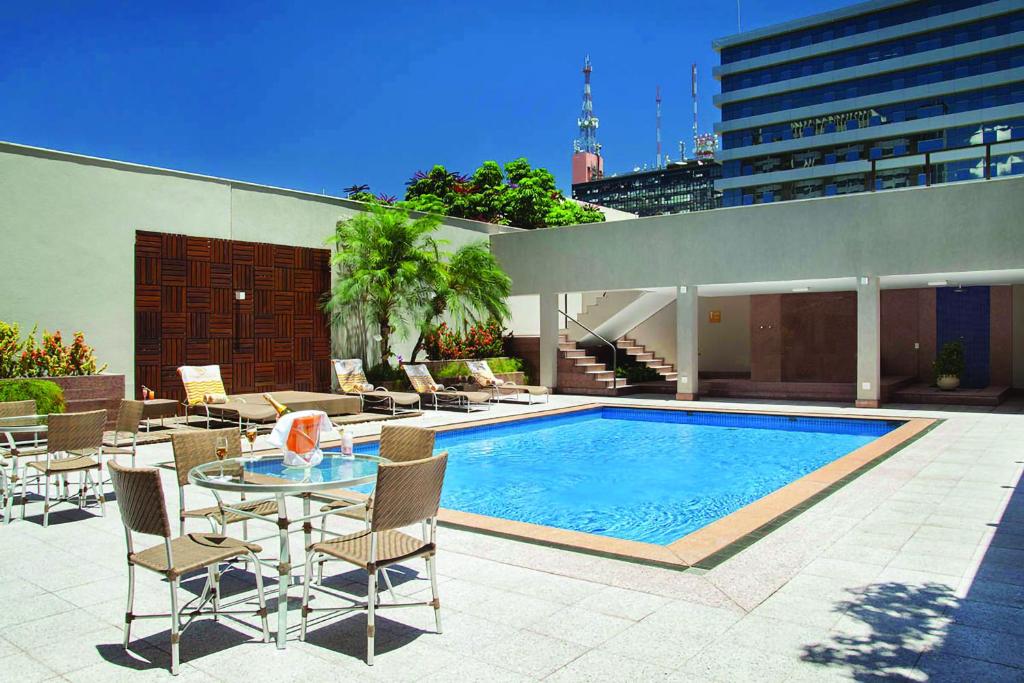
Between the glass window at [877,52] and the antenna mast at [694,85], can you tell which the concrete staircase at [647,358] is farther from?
the antenna mast at [694,85]

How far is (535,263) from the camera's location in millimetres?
19062

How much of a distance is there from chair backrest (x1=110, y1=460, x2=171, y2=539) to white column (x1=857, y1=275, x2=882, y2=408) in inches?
551

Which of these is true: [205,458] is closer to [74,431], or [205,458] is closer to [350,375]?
[74,431]

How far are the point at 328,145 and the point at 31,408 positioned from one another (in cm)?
5692

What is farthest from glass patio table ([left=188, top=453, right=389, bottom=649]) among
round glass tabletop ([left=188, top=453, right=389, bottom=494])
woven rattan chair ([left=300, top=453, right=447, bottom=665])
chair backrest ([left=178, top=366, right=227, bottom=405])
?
chair backrest ([left=178, top=366, right=227, bottom=405])

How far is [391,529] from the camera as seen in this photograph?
12.1ft

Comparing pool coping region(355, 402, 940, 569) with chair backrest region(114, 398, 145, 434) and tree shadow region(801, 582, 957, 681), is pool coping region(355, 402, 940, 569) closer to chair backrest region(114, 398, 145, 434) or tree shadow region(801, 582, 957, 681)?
tree shadow region(801, 582, 957, 681)

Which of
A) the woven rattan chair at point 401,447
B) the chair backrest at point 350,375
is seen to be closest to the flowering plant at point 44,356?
the chair backrest at point 350,375

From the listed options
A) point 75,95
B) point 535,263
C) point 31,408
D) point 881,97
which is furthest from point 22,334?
point 881,97

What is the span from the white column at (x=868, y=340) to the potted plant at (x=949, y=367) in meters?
2.92

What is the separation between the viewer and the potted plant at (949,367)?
16.4 m

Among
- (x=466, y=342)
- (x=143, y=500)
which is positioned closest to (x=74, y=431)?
(x=143, y=500)

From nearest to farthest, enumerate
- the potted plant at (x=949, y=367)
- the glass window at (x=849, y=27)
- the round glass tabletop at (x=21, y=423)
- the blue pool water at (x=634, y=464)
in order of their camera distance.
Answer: the round glass tabletop at (x=21, y=423) → the blue pool water at (x=634, y=464) → the potted plant at (x=949, y=367) → the glass window at (x=849, y=27)

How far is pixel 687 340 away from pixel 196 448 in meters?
13.1
